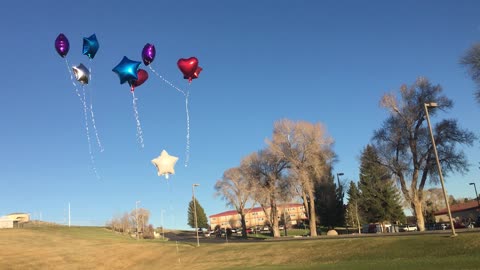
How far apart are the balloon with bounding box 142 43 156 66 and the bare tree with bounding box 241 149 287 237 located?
44.5 m

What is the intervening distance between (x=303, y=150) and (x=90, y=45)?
4564cm

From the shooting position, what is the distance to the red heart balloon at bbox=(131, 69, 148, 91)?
2441cm

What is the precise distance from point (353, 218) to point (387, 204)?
9.38m

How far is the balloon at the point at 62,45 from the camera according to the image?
2203 cm

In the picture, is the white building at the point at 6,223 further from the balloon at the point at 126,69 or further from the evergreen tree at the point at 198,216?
the evergreen tree at the point at 198,216

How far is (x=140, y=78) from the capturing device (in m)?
24.8

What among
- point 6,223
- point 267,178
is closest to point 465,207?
point 267,178

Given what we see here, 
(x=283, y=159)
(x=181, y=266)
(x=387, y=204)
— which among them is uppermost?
(x=283, y=159)

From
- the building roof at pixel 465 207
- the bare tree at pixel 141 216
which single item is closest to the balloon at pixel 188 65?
the building roof at pixel 465 207

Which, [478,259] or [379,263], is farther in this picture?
[379,263]

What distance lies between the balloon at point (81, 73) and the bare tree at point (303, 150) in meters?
43.0

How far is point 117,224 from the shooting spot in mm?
110938

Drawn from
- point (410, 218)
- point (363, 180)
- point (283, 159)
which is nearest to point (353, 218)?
point (363, 180)

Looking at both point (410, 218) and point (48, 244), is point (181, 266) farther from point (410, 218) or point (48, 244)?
point (410, 218)
